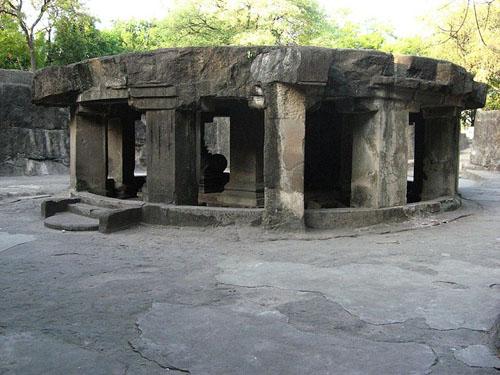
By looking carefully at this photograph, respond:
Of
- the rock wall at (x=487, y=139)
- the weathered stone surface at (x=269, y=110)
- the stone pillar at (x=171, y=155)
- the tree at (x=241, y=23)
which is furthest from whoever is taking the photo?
the tree at (x=241, y=23)

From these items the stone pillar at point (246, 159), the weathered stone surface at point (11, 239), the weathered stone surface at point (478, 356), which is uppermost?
the stone pillar at point (246, 159)

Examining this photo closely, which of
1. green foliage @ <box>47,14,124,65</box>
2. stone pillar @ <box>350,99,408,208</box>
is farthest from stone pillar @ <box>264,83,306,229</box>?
green foliage @ <box>47,14,124,65</box>

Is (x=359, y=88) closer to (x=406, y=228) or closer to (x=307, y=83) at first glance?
(x=307, y=83)

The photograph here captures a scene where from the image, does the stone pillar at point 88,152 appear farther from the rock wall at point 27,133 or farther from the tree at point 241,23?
the tree at point 241,23

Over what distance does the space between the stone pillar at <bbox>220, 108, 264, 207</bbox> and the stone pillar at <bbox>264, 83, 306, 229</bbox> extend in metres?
1.74

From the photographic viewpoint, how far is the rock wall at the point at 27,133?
46.9ft

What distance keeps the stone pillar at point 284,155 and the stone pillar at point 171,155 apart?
3.79 ft

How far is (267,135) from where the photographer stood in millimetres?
5609

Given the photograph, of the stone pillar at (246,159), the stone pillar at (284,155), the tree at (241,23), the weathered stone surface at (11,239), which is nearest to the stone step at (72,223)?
the weathered stone surface at (11,239)

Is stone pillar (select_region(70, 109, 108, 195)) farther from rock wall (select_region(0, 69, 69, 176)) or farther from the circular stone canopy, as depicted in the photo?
rock wall (select_region(0, 69, 69, 176))

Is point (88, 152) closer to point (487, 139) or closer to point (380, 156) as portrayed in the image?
point (380, 156)

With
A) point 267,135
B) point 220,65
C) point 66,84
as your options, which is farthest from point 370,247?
point 66,84

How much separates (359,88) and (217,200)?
291 centimetres

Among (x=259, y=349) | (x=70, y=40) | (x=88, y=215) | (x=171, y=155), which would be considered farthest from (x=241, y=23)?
(x=259, y=349)
